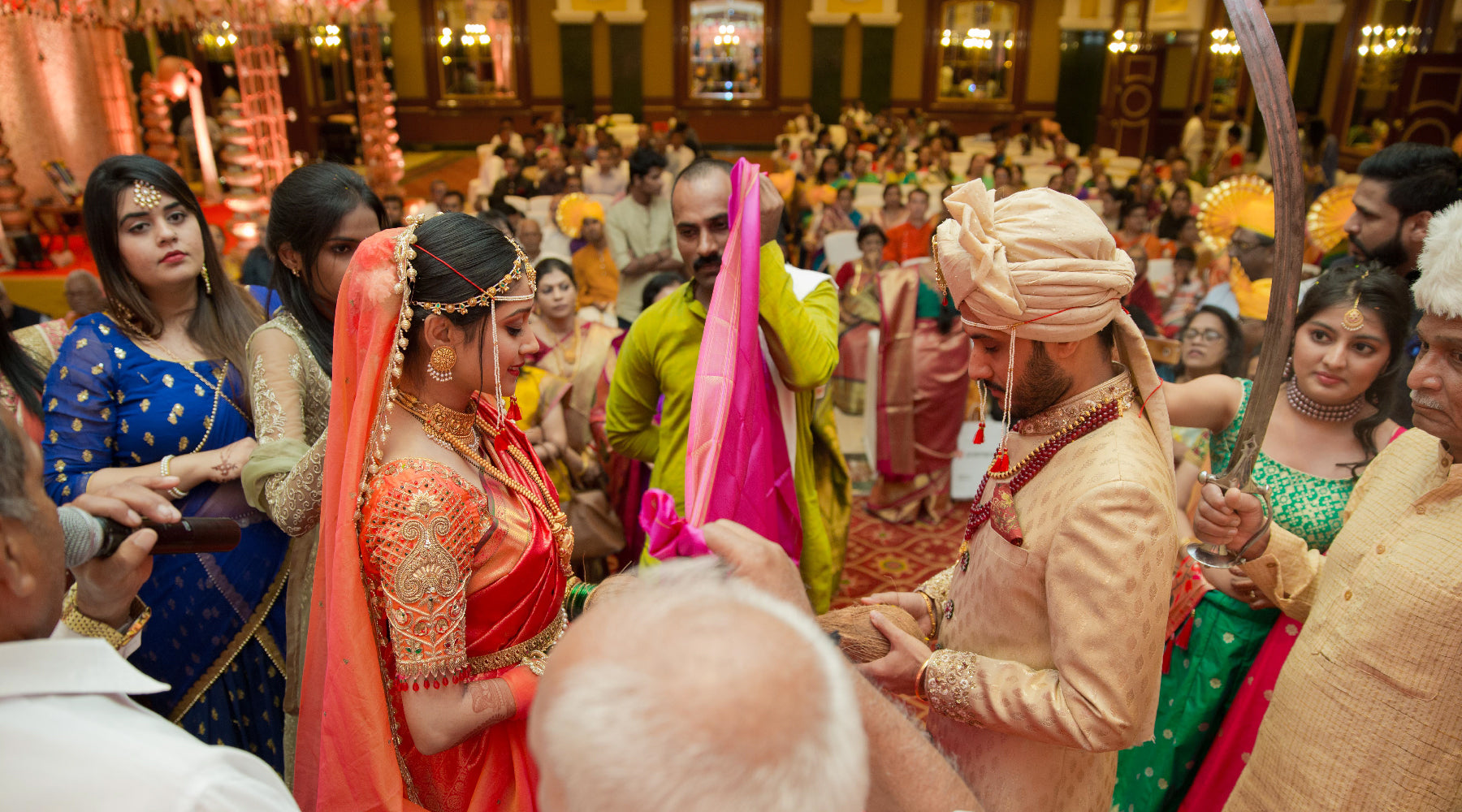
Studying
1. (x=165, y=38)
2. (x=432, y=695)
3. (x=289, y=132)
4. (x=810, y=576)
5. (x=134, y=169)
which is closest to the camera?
(x=432, y=695)

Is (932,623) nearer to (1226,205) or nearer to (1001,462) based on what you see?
(1001,462)

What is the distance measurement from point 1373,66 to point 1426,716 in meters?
13.8

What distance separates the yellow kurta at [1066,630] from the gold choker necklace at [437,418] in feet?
2.72

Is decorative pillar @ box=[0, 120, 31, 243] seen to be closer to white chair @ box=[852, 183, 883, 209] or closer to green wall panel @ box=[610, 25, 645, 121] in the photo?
Answer: white chair @ box=[852, 183, 883, 209]

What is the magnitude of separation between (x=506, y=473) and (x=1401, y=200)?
2640 mm

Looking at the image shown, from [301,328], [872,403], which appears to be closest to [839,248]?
[872,403]

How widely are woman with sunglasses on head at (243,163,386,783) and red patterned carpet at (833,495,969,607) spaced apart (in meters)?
2.19

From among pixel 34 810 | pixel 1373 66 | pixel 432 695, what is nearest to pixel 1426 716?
pixel 432 695

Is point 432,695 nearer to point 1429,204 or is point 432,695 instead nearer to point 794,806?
point 794,806

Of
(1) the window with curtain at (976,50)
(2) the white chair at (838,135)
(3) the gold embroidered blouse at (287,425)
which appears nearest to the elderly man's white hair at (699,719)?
(3) the gold embroidered blouse at (287,425)

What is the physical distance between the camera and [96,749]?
2.29ft

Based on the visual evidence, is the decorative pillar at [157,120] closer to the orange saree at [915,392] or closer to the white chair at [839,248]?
the white chair at [839,248]

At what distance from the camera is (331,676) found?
49.8 inches

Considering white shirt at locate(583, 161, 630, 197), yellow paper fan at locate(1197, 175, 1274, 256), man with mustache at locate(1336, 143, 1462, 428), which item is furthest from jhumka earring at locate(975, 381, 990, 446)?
white shirt at locate(583, 161, 630, 197)
